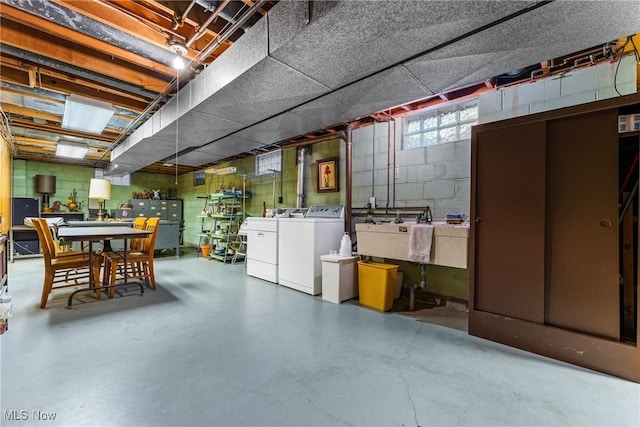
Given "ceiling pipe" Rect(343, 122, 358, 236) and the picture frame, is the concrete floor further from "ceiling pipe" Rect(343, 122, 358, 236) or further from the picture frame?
the picture frame

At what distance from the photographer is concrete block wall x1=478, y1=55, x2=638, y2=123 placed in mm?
2279

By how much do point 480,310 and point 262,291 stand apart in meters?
2.64

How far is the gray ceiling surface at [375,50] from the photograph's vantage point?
1523 millimetres

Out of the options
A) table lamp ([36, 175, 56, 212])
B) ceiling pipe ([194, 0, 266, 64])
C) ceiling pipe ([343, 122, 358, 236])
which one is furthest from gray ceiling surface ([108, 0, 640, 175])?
table lamp ([36, 175, 56, 212])

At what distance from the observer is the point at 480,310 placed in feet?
7.93

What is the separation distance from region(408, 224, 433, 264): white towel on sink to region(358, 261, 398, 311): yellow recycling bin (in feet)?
1.17

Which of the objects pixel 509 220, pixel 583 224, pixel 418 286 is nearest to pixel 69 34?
pixel 509 220

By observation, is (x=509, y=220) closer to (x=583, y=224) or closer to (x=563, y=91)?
(x=583, y=224)

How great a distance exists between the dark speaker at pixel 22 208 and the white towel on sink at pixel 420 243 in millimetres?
8661

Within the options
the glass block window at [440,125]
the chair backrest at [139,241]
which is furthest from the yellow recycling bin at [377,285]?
the chair backrest at [139,241]

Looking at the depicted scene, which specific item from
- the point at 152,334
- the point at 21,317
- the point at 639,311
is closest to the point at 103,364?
the point at 152,334

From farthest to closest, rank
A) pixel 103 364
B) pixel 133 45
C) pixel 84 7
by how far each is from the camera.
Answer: pixel 133 45
pixel 84 7
pixel 103 364

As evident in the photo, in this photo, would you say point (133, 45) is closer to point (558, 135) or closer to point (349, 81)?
point (349, 81)

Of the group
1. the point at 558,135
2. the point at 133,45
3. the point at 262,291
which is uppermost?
the point at 133,45
